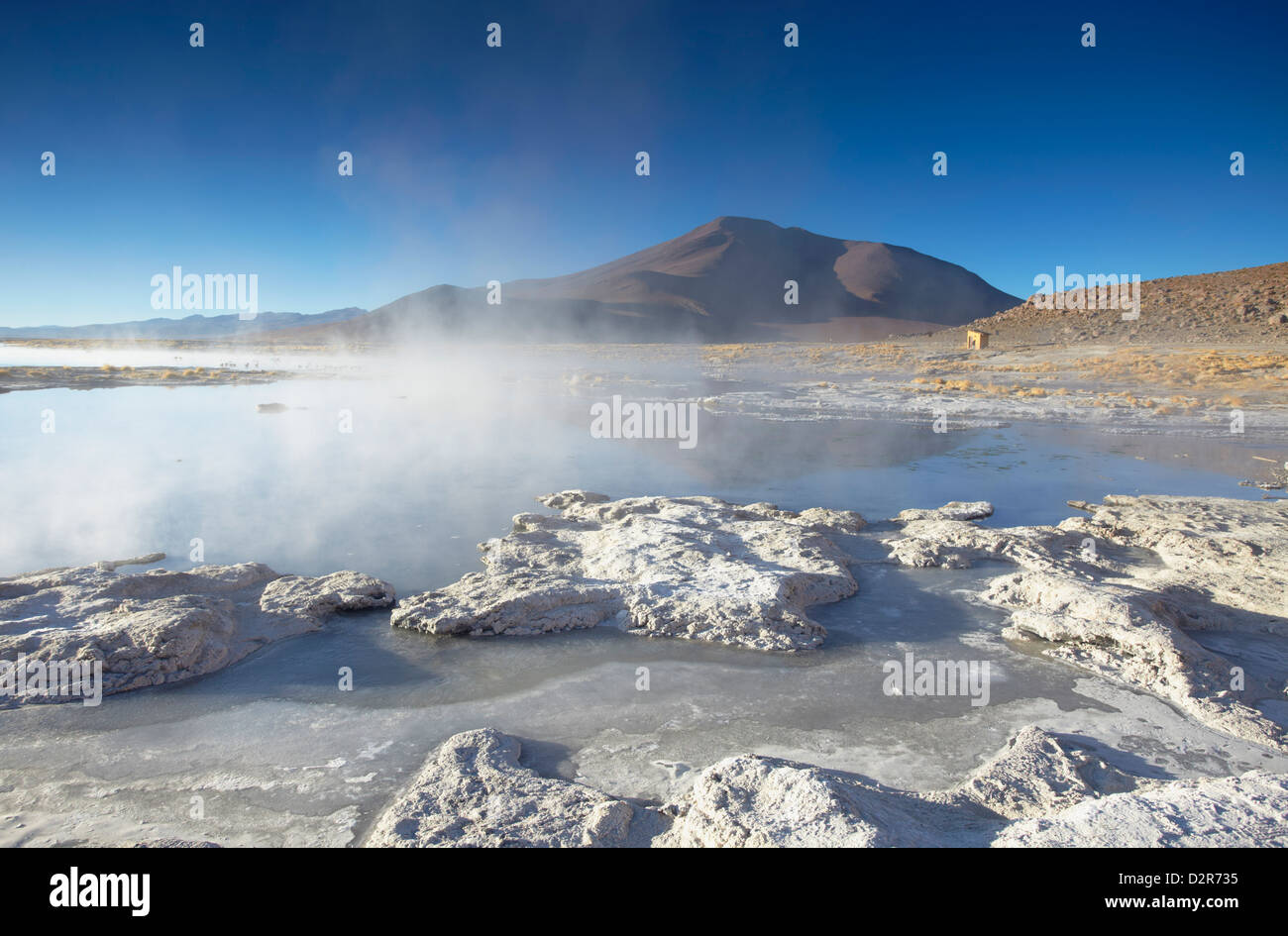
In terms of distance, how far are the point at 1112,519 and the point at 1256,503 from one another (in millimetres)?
1763

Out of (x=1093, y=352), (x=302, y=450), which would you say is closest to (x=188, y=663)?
(x=302, y=450)

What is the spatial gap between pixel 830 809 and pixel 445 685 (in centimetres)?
224

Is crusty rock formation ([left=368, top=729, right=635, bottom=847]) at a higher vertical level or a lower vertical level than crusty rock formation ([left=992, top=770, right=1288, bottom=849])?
lower

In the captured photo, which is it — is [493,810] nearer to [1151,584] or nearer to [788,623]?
[788,623]

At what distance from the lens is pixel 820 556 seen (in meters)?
5.41

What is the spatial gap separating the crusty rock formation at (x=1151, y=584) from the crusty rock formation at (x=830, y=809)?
3.90ft

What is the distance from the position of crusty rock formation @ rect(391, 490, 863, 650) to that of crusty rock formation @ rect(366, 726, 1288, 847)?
149 centimetres

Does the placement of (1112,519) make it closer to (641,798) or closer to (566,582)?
(566,582)

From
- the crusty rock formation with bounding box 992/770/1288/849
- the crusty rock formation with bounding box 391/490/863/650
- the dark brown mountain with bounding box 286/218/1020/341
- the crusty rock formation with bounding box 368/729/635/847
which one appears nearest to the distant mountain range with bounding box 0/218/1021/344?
the dark brown mountain with bounding box 286/218/1020/341

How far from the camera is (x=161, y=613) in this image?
401cm

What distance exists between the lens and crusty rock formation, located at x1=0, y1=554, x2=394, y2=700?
3709 mm

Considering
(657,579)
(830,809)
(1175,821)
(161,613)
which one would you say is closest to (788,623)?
(657,579)

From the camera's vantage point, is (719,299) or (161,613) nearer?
(161,613)

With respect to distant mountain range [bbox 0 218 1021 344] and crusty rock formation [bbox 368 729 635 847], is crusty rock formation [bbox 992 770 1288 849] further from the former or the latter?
distant mountain range [bbox 0 218 1021 344]
